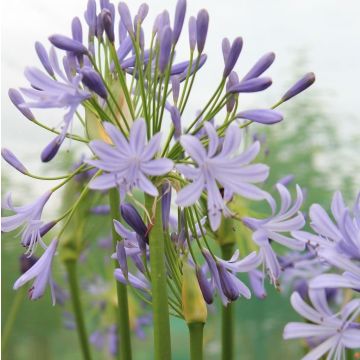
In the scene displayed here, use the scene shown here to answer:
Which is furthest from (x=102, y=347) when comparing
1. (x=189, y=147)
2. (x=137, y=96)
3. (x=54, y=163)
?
(x=189, y=147)

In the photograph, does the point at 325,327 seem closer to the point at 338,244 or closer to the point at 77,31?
the point at 338,244

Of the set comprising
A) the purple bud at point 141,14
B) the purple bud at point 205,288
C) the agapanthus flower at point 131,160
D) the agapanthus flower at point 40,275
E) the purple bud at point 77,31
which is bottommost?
the purple bud at point 205,288

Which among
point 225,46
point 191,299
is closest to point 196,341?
point 191,299

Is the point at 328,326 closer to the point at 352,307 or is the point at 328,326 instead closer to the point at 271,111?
the point at 352,307

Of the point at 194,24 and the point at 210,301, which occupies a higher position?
the point at 194,24

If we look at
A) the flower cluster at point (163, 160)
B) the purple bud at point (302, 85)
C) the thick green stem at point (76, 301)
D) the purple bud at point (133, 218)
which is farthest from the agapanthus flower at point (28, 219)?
the thick green stem at point (76, 301)

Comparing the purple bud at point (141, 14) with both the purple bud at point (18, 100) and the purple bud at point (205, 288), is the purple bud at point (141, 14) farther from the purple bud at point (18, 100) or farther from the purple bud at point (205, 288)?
the purple bud at point (205, 288)
